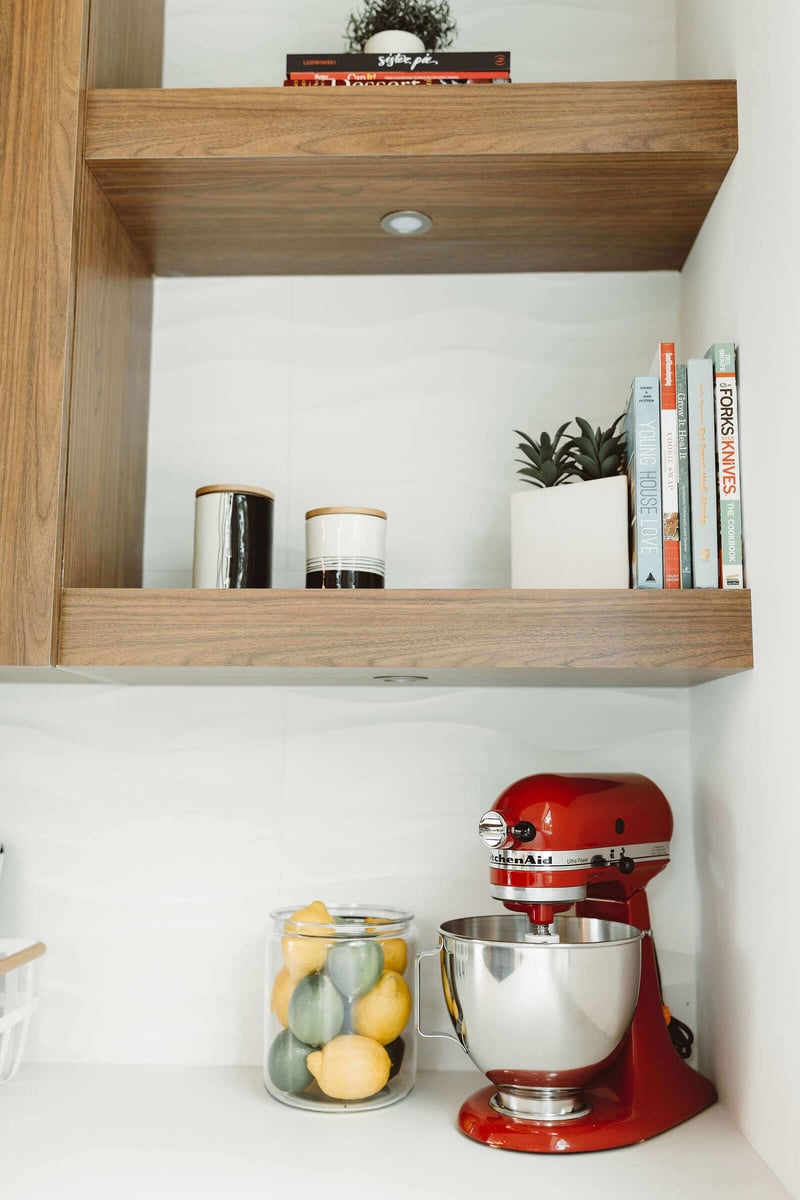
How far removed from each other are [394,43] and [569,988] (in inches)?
42.9

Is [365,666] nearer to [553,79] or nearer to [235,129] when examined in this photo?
[235,129]

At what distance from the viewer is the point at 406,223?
1296mm

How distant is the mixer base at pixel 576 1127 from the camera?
1037mm

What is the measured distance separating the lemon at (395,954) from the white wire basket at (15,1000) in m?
0.41

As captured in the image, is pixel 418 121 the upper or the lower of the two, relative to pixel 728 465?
upper

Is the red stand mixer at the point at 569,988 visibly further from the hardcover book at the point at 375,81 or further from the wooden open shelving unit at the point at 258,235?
the hardcover book at the point at 375,81

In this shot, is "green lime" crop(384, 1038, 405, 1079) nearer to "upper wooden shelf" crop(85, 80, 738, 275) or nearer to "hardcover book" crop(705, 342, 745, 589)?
"hardcover book" crop(705, 342, 745, 589)

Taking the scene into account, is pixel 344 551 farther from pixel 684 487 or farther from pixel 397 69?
pixel 397 69

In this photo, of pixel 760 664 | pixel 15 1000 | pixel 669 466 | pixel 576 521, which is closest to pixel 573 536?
pixel 576 521

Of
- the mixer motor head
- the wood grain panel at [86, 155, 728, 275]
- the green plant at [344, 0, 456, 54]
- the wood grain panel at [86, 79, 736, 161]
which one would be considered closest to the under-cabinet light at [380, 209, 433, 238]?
the wood grain panel at [86, 155, 728, 275]

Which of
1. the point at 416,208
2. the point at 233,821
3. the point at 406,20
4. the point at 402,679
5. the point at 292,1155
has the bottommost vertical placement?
the point at 292,1155

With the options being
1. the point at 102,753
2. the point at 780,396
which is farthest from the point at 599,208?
the point at 102,753

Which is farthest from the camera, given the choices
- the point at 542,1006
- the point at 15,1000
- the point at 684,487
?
the point at 15,1000

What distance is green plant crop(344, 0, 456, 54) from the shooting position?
133 cm
